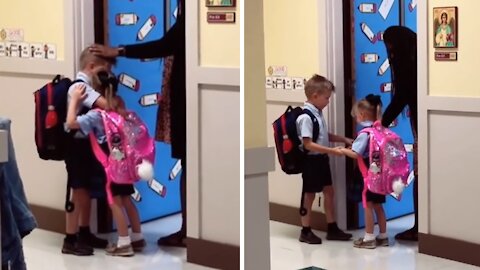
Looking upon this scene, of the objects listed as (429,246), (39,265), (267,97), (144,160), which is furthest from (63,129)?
(429,246)

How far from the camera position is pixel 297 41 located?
115 inches

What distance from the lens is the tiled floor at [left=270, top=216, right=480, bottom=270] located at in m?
2.80

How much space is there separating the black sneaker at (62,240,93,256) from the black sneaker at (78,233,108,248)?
0.02m

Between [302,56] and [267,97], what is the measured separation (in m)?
0.22

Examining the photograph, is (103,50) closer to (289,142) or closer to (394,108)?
(289,142)

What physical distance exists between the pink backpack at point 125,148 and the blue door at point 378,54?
2.81 feet

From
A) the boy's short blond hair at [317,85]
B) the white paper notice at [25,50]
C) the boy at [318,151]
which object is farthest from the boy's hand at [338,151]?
the white paper notice at [25,50]

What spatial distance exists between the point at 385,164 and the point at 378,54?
0.43 m

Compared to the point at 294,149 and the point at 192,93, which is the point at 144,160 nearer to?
the point at 192,93

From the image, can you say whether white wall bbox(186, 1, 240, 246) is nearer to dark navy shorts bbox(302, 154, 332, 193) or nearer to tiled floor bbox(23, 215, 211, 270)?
tiled floor bbox(23, 215, 211, 270)

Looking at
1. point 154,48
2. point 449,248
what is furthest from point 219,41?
point 449,248

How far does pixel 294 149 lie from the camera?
116 inches

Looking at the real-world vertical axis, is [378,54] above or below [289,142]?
above

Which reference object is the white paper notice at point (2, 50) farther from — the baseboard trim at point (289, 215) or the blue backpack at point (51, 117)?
the baseboard trim at point (289, 215)
